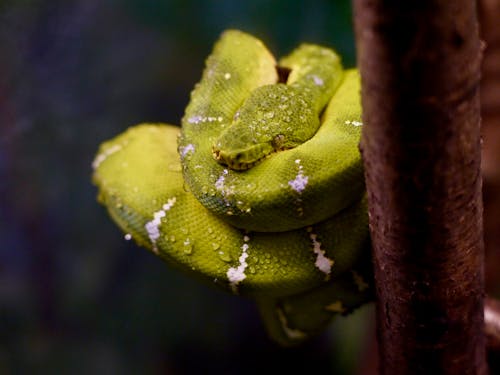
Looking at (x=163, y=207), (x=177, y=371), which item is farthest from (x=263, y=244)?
(x=177, y=371)

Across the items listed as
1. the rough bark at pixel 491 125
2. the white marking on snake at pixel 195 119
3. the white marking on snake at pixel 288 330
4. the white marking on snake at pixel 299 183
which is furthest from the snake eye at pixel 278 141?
the rough bark at pixel 491 125

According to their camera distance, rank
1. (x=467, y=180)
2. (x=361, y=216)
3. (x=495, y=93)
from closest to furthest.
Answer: (x=467, y=180)
(x=361, y=216)
(x=495, y=93)

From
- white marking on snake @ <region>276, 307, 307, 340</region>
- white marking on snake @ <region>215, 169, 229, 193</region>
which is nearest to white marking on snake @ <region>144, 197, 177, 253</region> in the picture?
white marking on snake @ <region>215, 169, 229, 193</region>

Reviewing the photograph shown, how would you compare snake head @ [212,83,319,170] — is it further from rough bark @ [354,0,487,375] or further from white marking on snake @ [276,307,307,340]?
white marking on snake @ [276,307,307,340]

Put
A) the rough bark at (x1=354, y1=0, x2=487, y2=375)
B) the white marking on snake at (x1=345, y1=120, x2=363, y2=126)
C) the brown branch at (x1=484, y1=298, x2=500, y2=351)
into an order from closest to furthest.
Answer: the rough bark at (x1=354, y1=0, x2=487, y2=375) → the white marking on snake at (x1=345, y1=120, x2=363, y2=126) → the brown branch at (x1=484, y1=298, x2=500, y2=351)

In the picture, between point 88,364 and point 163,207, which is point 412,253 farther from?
point 88,364

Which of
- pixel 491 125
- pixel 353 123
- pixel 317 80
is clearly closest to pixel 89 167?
pixel 317 80
